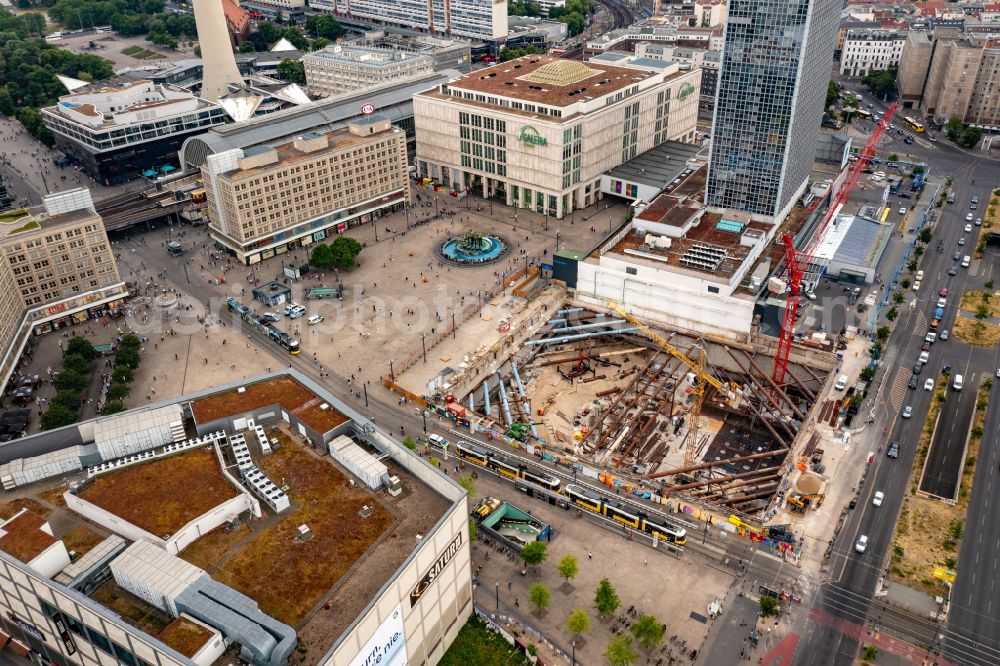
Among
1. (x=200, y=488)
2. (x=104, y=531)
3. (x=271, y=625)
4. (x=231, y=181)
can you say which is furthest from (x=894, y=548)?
(x=231, y=181)

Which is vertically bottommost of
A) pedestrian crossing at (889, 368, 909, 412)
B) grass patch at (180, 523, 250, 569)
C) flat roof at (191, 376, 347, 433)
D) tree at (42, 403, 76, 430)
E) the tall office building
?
pedestrian crossing at (889, 368, 909, 412)

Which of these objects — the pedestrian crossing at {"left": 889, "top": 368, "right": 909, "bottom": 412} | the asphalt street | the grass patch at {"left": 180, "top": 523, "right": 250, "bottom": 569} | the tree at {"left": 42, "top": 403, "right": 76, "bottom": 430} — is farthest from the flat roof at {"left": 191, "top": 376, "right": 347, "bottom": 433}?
the pedestrian crossing at {"left": 889, "top": 368, "right": 909, "bottom": 412}

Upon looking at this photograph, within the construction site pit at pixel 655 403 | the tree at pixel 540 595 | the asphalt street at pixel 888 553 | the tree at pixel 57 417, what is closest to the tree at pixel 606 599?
the tree at pixel 540 595

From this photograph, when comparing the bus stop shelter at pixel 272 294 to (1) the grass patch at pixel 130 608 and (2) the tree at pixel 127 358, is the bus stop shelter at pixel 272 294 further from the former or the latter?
(1) the grass patch at pixel 130 608

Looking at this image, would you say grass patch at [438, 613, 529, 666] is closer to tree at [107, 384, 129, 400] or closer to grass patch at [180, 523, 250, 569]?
grass patch at [180, 523, 250, 569]

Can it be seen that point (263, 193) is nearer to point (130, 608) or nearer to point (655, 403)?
point (655, 403)

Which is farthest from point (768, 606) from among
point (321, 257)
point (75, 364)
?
point (75, 364)

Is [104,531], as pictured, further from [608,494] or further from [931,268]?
[931,268]
